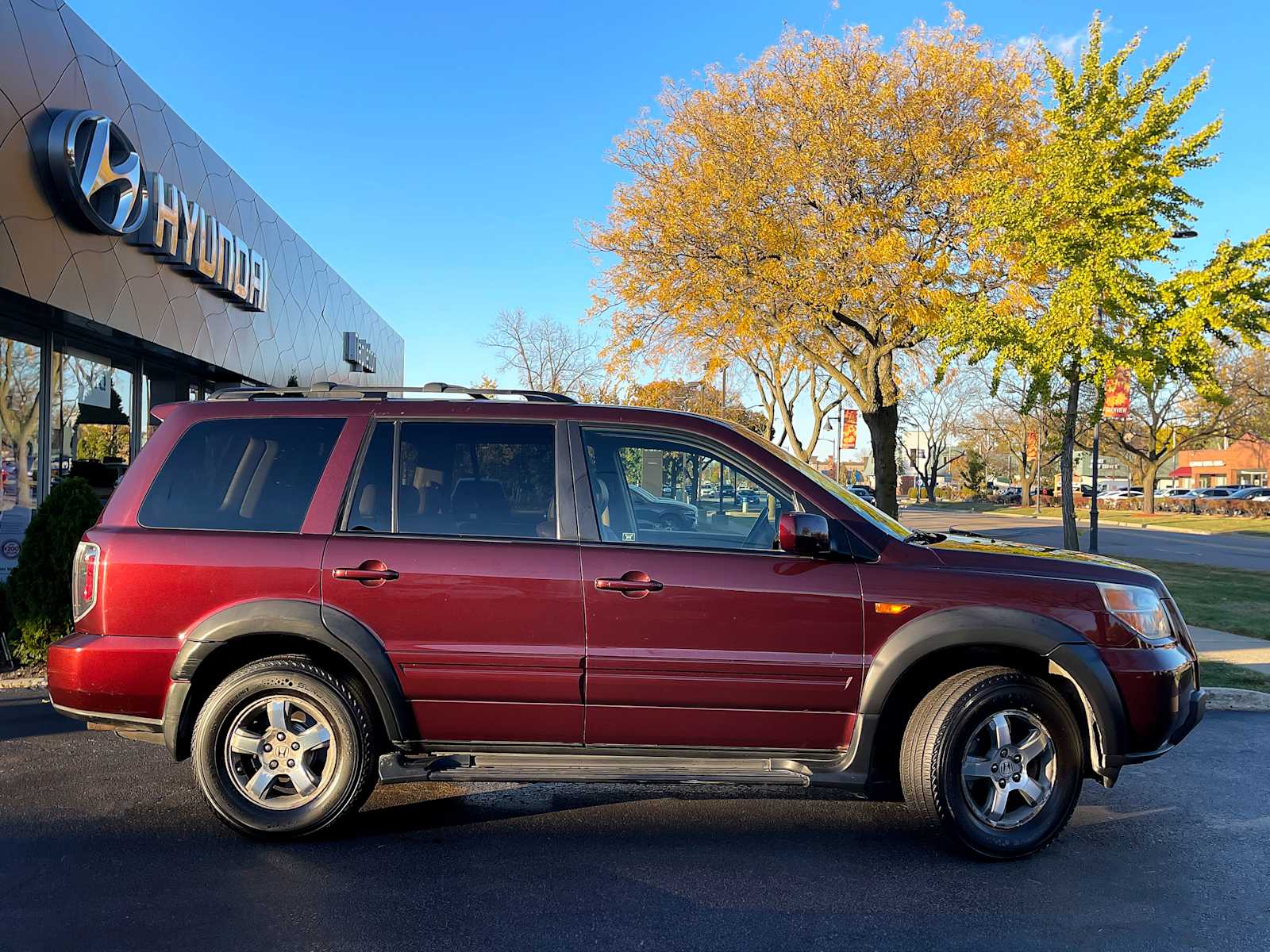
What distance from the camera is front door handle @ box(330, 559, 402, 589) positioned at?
3.85 m

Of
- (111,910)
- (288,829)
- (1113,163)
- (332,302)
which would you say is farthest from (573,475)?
(332,302)

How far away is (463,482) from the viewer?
13.5 ft

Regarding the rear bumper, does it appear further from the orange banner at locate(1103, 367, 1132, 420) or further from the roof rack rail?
the orange banner at locate(1103, 367, 1132, 420)

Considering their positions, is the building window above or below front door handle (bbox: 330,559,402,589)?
above

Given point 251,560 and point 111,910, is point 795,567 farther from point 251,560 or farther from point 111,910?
point 111,910

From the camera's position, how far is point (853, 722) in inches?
150

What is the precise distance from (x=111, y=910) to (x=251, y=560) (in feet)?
4.70

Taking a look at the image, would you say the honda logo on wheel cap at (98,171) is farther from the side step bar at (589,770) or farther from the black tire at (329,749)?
the side step bar at (589,770)

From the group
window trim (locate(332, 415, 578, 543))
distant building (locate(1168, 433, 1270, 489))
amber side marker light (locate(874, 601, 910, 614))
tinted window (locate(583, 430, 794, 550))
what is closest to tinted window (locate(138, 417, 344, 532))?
window trim (locate(332, 415, 578, 543))

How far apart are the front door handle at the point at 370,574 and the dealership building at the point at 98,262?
24.8 feet

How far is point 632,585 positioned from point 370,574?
116 cm

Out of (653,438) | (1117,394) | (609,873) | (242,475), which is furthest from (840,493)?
(1117,394)

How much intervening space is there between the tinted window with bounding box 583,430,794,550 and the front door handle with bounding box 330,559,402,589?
0.95 m

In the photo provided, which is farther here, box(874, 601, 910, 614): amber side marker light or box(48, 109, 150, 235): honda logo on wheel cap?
box(48, 109, 150, 235): honda logo on wheel cap
